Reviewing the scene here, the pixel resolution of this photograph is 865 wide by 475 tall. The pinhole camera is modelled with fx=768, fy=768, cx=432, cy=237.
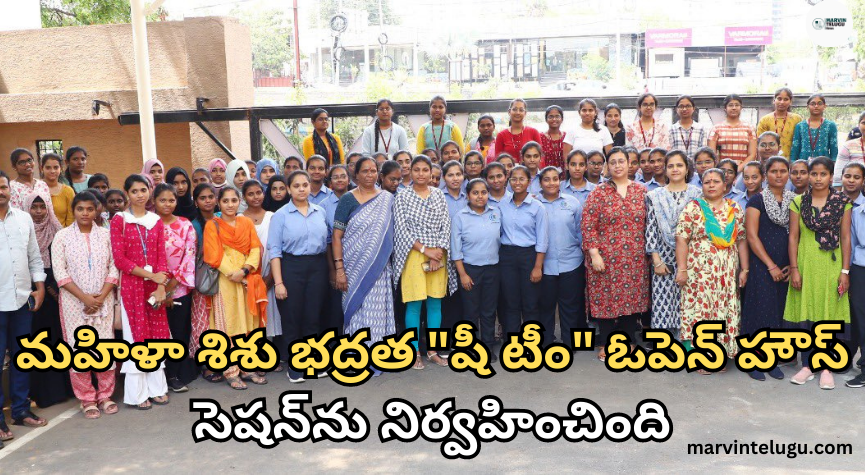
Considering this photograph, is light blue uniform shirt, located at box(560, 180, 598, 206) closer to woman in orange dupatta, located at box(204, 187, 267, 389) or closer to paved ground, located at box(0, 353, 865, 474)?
paved ground, located at box(0, 353, 865, 474)

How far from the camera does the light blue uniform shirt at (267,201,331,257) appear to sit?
5.30 metres

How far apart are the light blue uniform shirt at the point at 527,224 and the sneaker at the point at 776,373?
1768mm

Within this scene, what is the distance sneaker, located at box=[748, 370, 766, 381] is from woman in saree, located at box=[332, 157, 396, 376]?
2543 millimetres

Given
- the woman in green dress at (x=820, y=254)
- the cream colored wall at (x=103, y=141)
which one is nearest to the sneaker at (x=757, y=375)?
the woman in green dress at (x=820, y=254)

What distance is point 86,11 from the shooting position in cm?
1781

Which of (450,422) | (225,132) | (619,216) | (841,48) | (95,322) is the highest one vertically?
(841,48)

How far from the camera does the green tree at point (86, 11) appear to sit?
1750 cm

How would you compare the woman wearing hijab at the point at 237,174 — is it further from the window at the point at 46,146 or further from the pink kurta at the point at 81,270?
the window at the point at 46,146

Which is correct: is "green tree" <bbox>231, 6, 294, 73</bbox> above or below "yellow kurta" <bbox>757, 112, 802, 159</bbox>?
above

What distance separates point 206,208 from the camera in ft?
17.7

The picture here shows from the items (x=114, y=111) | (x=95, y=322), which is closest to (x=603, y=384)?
(x=95, y=322)

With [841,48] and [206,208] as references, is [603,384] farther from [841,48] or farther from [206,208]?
[841,48]

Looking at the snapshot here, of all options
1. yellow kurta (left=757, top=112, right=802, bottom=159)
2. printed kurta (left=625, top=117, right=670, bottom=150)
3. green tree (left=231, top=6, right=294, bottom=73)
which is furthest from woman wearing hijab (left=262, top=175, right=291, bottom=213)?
green tree (left=231, top=6, right=294, bottom=73)

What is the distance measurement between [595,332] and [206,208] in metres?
3.15
